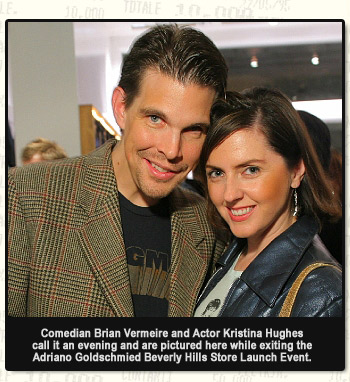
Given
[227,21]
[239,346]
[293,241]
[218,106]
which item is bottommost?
[239,346]

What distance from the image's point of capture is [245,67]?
82.3 inches

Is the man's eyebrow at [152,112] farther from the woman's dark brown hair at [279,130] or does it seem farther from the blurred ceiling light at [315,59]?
the blurred ceiling light at [315,59]

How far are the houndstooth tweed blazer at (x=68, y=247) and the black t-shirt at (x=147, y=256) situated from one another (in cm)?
5

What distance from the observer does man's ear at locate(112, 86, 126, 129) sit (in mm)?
→ 1820

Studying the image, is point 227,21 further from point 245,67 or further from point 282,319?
point 282,319

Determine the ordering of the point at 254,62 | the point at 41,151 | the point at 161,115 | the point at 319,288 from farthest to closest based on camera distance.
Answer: the point at 41,151 < the point at 254,62 < the point at 161,115 < the point at 319,288

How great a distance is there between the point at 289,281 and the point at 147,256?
1.56 ft

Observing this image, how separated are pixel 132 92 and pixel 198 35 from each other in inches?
11.1

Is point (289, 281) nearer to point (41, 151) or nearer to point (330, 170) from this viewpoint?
point (330, 170)

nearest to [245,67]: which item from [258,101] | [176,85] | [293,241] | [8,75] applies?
[258,101]

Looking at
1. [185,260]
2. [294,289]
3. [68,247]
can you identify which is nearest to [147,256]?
[185,260]

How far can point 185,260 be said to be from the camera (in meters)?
1.84

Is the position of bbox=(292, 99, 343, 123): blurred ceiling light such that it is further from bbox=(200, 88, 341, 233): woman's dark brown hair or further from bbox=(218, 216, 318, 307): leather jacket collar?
bbox=(218, 216, 318, 307): leather jacket collar
